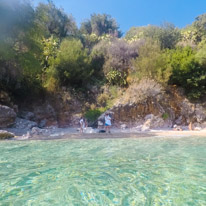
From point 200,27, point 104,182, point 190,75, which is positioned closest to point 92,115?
point 190,75

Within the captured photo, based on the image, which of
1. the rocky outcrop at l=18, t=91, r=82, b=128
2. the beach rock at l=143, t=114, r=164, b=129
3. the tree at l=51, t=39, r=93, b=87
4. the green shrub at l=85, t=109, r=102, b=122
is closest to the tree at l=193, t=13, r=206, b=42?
the beach rock at l=143, t=114, r=164, b=129

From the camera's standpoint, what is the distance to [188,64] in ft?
52.4

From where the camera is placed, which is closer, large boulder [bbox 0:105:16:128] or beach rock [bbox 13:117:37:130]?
large boulder [bbox 0:105:16:128]

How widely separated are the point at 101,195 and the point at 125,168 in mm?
1404

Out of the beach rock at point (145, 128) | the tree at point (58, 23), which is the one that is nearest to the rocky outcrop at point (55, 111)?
the beach rock at point (145, 128)

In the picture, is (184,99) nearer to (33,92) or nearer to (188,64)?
(188,64)

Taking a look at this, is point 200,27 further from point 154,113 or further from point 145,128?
point 145,128

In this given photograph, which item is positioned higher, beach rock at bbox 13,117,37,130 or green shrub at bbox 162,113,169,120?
green shrub at bbox 162,113,169,120

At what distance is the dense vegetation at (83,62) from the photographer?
38.7 ft

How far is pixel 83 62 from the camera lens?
18.2m

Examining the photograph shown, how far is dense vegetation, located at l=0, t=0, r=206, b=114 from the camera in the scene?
11.8 metres

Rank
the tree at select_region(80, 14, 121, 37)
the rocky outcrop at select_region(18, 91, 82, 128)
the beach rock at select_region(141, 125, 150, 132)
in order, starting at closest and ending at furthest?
1. the beach rock at select_region(141, 125, 150, 132)
2. the rocky outcrop at select_region(18, 91, 82, 128)
3. the tree at select_region(80, 14, 121, 37)

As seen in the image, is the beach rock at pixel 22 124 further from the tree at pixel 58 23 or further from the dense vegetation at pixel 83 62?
the tree at pixel 58 23

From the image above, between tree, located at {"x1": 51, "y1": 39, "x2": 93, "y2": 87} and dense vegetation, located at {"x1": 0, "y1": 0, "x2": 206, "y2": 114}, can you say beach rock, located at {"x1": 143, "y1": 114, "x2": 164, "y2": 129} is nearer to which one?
dense vegetation, located at {"x1": 0, "y1": 0, "x2": 206, "y2": 114}
